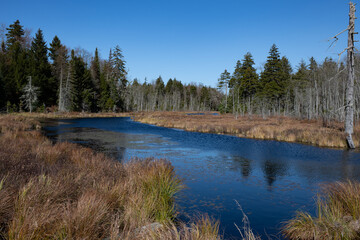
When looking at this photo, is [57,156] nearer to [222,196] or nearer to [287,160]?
[222,196]

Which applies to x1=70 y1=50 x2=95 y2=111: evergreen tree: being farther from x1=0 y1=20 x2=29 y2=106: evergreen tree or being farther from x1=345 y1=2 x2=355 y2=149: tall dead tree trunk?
x1=345 y1=2 x2=355 y2=149: tall dead tree trunk

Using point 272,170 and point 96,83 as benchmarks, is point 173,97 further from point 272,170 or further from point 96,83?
point 272,170

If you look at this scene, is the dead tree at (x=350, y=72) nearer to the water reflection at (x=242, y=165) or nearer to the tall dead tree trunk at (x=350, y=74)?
the tall dead tree trunk at (x=350, y=74)

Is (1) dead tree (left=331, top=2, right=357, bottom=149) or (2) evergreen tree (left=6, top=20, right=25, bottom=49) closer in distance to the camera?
(1) dead tree (left=331, top=2, right=357, bottom=149)

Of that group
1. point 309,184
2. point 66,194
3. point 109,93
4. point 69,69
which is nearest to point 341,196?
point 309,184

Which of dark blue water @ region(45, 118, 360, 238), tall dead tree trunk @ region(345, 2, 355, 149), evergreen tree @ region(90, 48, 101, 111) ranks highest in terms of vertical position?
evergreen tree @ region(90, 48, 101, 111)

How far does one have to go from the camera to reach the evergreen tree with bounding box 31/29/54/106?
54.1 meters

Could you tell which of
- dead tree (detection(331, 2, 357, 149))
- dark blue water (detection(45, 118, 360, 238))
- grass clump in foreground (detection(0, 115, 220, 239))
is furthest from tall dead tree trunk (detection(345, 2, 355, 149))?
grass clump in foreground (detection(0, 115, 220, 239))

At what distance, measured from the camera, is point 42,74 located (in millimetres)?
55656

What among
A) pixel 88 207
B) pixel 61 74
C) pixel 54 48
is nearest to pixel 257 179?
pixel 88 207

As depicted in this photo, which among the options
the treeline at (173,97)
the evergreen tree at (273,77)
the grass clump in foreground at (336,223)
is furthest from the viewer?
the treeline at (173,97)

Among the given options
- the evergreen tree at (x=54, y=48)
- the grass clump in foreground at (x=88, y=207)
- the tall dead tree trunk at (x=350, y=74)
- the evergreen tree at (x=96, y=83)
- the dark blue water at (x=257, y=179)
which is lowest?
the dark blue water at (x=257, y=179)

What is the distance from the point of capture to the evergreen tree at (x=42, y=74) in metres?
54.1

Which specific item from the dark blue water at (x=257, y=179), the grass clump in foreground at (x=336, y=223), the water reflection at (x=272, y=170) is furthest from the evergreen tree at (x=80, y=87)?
the grass clump in foreground at (x=336, y=223)
